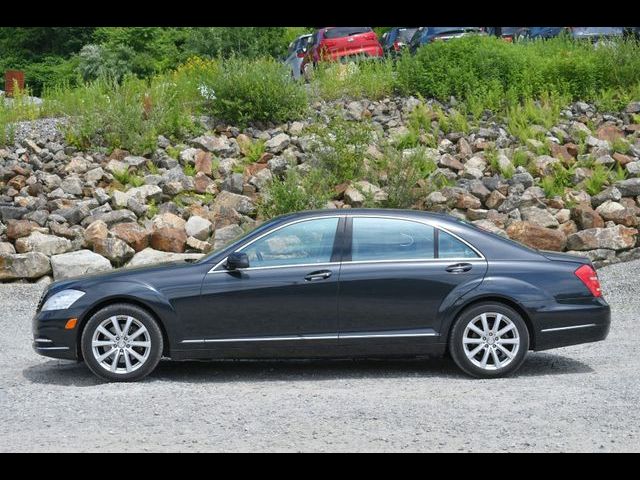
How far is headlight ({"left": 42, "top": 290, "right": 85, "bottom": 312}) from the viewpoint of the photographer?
8852mm

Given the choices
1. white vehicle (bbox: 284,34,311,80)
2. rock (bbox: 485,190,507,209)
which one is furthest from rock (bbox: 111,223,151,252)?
white vehicle (bbox: 284,34,311,80)

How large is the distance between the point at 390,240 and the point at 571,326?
1.70m

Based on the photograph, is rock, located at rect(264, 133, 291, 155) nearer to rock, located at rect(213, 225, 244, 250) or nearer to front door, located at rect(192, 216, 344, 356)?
rock, located at rect(213, 225, 244, 250)

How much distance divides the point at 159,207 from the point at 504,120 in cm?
632

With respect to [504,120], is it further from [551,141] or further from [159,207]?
[159,207]

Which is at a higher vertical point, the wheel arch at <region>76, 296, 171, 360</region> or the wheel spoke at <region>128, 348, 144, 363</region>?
the wheel arch at <region>76, 296, 171, 360</region>

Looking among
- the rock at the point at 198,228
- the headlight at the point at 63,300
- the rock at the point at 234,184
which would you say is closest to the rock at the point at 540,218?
the rock at the point at 234,184

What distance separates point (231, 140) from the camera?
1781 cm

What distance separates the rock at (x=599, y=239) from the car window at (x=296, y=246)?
258 inches

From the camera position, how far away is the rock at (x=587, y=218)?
1512 cm

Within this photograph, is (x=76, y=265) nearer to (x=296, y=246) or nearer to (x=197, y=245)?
(x=197, y=245)

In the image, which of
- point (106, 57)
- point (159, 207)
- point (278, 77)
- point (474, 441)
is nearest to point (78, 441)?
point (474, 441)

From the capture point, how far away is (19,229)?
1488 centimetres

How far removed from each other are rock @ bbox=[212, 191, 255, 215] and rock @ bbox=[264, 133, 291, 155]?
1.77m
